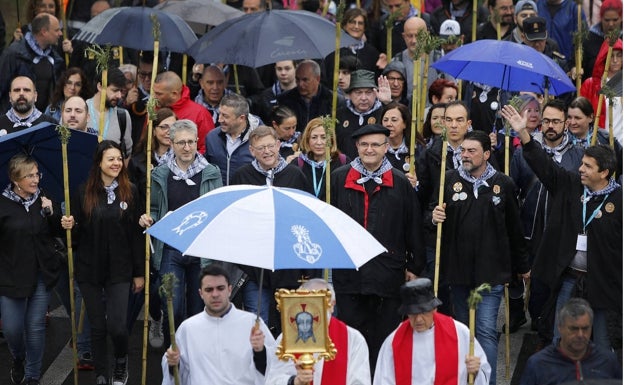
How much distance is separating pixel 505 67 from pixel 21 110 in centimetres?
439

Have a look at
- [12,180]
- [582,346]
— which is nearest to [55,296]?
[12,180]

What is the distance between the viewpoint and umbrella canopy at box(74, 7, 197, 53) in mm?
14414

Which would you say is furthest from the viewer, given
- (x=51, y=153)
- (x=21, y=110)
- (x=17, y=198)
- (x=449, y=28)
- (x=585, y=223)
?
(x=449, y=28)

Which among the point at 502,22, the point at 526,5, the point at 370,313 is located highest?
the point at 526,5

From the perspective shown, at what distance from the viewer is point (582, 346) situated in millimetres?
9930

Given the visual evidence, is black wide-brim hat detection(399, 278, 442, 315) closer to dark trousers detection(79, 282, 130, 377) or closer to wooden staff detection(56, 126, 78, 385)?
dark trousers detection(79, 282, 130, 377)

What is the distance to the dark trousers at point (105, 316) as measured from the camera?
1186 centimetres

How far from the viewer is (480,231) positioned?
1170cm

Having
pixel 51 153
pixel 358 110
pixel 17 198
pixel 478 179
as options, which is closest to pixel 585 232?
pixel 478 179

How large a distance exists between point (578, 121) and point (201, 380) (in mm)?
4666

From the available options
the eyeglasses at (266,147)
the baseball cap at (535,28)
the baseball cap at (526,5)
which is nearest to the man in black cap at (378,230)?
the eyeglasses at (266,147)

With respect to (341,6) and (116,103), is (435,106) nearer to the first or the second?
(341,6)

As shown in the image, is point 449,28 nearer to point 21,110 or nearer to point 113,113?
point 113,113

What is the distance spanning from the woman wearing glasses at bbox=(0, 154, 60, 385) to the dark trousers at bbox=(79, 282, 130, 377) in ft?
1.17
